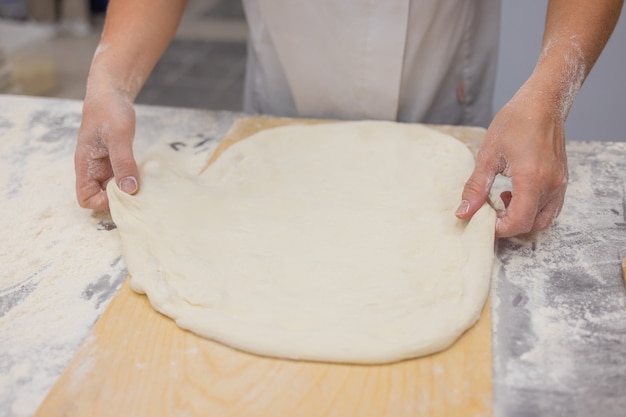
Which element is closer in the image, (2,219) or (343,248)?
(343,248)

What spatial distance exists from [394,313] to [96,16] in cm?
539

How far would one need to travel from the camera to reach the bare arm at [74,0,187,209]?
4.58 feet

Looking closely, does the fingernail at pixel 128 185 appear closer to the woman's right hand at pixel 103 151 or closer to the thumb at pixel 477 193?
the woman's right hand at pixel 103 151

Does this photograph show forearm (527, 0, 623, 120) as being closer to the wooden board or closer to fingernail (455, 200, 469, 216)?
fingernail (455, 200, 469, 216)

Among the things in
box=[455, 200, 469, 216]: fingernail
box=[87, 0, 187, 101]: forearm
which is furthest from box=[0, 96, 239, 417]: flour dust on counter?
box=[455, 200, 469, 216]: fingernail

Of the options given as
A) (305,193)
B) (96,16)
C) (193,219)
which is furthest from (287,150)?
(96,16)

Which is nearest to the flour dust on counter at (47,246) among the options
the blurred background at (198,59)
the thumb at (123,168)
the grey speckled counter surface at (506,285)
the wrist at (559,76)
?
the grey speckled counter surface at (506,285)

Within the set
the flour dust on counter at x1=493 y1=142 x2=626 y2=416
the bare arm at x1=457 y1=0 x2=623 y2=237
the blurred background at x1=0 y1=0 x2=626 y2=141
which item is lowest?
the blurred background at x1=0 y1=0 x2=626 y2=141

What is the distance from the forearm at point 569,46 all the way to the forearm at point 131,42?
100 centimetres

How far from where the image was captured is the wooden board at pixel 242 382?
0.93m

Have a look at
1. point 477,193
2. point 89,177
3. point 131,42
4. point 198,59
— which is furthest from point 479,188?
point 198,59

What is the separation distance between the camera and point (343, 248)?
1226 millimetres

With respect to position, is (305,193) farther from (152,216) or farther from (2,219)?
(2,219)

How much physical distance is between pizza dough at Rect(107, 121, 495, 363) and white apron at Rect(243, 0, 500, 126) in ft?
0.72
